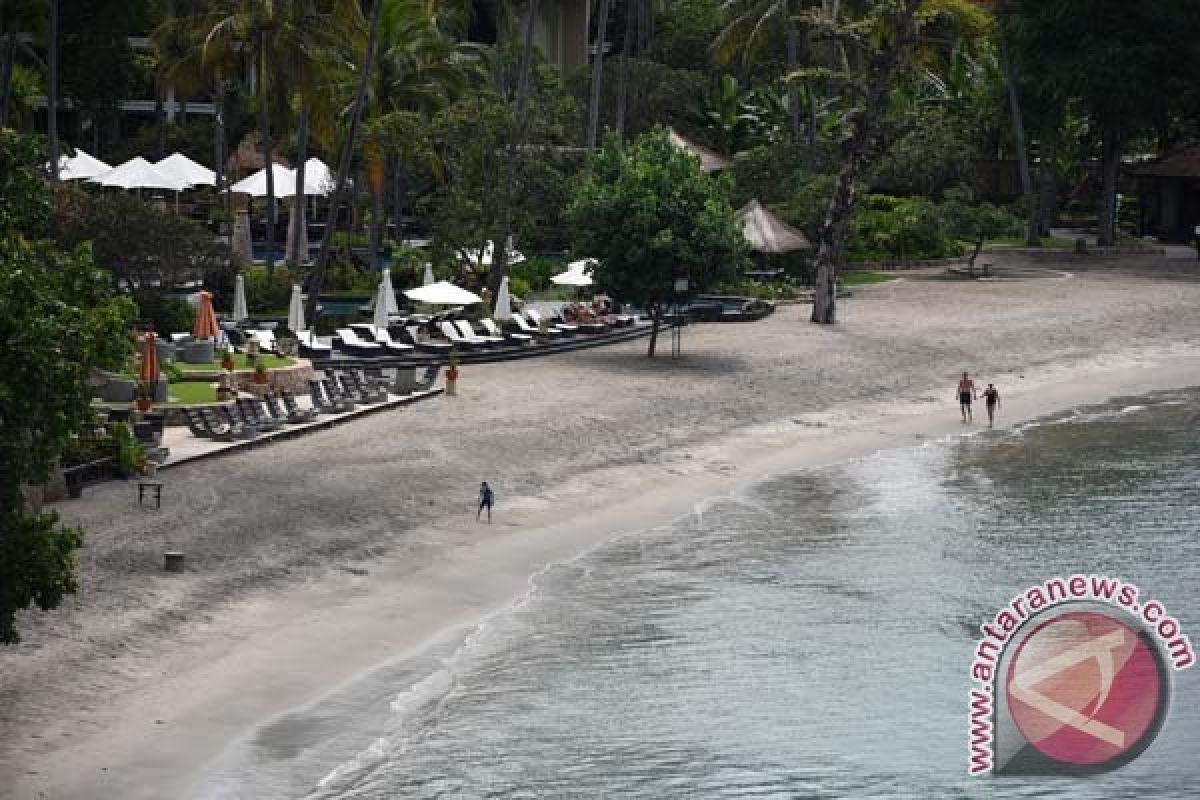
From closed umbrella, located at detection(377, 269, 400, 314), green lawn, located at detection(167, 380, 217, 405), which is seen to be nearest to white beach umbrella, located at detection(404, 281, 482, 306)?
closed umbrella, located at detection(377, 269, 400, 314)

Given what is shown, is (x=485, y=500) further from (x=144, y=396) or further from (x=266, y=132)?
(x=266, y=132)

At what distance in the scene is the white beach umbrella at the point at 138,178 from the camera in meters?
69.2

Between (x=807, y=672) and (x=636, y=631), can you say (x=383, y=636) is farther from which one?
(x=807, y=672)

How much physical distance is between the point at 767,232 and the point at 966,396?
57.9 ft

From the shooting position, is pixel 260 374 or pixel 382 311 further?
pixel 382 311

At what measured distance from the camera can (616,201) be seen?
5316cm

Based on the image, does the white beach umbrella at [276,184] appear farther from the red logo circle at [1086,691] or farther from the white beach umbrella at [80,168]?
the red logo circle at [1086,691]

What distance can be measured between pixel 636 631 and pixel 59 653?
8.65 meters

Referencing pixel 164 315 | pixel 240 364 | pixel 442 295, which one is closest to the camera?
pixel 240 364

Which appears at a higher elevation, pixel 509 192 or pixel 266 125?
pixel 266 125

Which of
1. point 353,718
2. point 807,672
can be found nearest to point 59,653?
point 353,718

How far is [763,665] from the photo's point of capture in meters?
31.5

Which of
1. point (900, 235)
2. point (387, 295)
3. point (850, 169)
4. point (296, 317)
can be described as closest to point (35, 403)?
point (296, 317)

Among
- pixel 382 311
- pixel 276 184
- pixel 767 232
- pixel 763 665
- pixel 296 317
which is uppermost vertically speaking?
pixel 276 184
